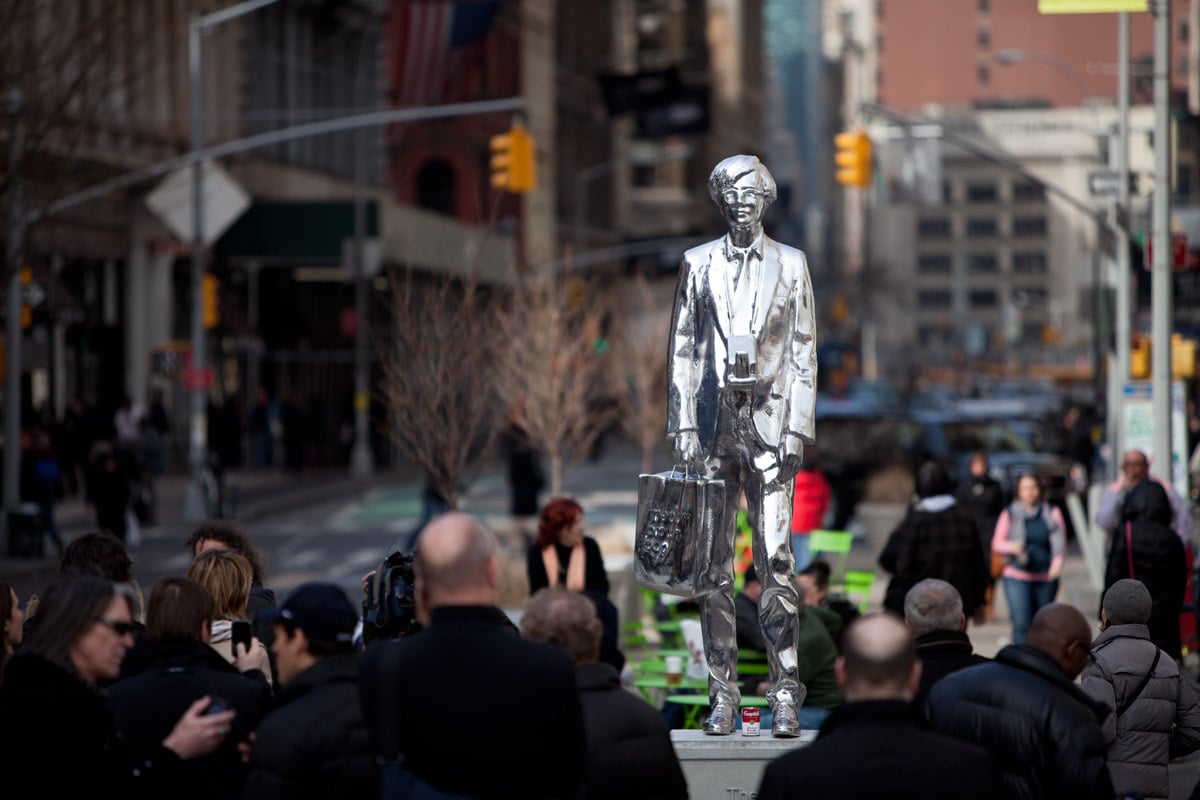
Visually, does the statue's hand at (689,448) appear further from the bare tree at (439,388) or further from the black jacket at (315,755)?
the bare tree at (439,388)

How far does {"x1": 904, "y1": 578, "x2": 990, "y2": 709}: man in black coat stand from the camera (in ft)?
23.7

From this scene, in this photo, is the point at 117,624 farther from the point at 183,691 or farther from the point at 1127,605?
the point at 1127,605

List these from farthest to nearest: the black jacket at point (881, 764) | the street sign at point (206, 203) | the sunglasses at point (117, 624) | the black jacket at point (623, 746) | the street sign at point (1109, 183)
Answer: the street sign at point (206, 203) < the street sign at point (1109, 183) < the black jacket at point (623, 746) < the sunglasses at point (117, 624) < the black jacket at point (881, 764)

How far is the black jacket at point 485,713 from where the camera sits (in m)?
5.38

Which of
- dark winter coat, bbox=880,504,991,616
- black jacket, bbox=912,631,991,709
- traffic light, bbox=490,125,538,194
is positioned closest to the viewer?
black jacket, bbox=912,631,991,709

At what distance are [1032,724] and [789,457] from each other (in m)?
2.54

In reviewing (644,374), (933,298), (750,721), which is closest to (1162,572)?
(750,721)

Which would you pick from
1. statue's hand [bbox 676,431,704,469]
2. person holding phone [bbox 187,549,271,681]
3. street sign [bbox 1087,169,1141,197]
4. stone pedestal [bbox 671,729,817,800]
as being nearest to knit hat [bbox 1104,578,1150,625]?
stone pedestal [bbox 671,729,817,800]

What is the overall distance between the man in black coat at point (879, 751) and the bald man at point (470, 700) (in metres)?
0.58

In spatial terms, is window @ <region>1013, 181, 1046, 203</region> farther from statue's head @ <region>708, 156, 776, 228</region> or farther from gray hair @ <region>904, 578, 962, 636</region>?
gray hair @ <region>904, 578, 962, 636</region>

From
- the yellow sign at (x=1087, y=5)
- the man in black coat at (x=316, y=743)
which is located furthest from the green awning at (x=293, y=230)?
the man in black coat at (x=316, y=743)

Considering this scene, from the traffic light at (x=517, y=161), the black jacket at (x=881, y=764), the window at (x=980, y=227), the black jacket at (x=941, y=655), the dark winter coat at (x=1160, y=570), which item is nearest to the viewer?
the black jacket at (x=881, y=764)

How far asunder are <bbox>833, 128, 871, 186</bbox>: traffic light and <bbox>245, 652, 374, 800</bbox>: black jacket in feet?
83.3

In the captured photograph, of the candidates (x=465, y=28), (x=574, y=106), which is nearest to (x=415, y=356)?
(x=465, y=28)
